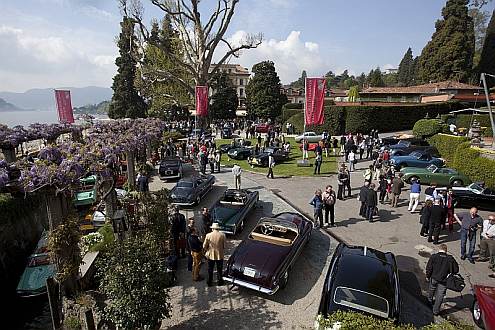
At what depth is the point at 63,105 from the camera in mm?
21844

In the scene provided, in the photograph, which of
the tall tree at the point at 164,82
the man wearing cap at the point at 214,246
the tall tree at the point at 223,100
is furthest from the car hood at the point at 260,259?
the tall tree at the point at 223,100

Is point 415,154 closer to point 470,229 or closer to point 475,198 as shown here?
point 475,198

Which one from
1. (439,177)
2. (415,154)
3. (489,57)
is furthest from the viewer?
(489,57)

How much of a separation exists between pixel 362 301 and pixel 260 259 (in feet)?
8.43

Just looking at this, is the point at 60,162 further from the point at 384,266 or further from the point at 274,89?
the point at 274,89

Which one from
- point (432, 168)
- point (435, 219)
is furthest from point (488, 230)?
point (432, 168)

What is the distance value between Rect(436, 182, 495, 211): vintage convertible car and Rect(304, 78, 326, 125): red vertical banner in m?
9.87

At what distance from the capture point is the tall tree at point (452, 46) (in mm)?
47625

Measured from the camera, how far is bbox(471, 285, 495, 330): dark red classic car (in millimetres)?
6238

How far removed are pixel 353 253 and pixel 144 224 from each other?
652 cm

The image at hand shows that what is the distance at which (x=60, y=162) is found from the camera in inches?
280

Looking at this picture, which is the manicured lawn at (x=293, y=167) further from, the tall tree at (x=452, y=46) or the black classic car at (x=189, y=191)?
the tall tree at (x=452, y=46)

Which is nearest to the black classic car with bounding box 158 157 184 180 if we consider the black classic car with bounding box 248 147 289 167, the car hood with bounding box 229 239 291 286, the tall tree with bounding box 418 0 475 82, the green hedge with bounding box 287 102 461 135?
the black classic car with bounding box 248 147 289 167

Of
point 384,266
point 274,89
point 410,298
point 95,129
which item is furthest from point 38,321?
point 274,89
